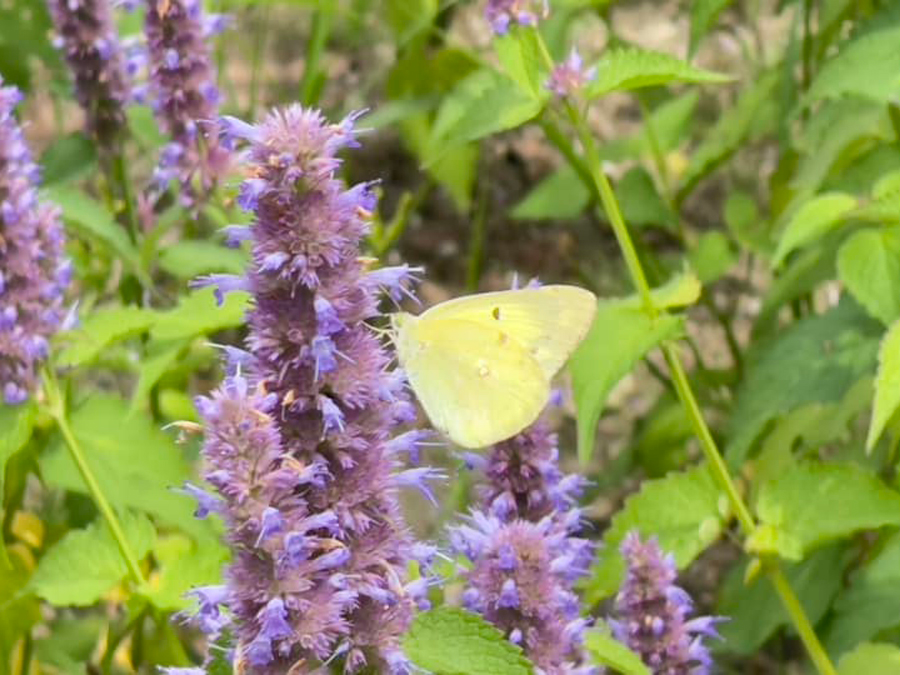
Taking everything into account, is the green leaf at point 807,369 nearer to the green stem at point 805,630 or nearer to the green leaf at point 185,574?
the green stem at point 805,630

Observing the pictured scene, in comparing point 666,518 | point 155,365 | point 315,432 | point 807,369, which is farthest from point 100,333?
point 807,369

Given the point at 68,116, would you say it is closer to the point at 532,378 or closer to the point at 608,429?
the point at 608,429

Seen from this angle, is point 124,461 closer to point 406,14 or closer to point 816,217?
point 816,217

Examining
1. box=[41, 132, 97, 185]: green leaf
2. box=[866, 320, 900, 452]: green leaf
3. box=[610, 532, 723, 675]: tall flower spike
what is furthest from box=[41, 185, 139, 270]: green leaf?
box=[866, 320, 900, 452]: green leaf

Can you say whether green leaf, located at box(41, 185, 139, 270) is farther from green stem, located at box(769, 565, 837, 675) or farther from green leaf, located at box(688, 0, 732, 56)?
green stem, located at box(769, 565, 837, 675)

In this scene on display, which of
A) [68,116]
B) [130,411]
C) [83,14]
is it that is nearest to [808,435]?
[130,411]

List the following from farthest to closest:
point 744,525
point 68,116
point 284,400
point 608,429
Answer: point 68,116
point 608,429
point 744,525
point 284,400
